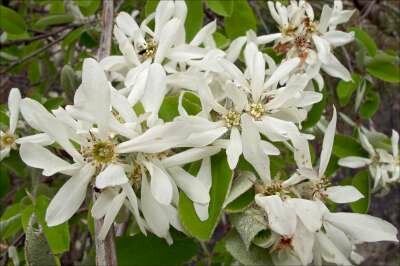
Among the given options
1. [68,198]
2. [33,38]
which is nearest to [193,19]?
[68,198]

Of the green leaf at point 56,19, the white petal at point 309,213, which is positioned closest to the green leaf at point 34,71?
the green leaf at point 56,19

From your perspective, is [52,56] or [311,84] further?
[52,56]

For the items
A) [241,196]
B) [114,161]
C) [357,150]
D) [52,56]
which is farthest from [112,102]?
[52,56]

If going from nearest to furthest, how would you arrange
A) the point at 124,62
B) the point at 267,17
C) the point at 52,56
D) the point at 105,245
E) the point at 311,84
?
the point at 105,245 < the point at 124,62 < the point at 311,84 < the point at 267,17 < the point at 52,56

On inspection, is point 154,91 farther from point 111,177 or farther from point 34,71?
point 34,71

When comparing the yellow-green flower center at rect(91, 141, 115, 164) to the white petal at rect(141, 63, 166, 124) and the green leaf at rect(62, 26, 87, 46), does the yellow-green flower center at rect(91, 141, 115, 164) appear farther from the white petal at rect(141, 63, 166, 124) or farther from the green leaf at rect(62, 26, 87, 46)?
the green leaf at rect(62, 26, 87, 46)

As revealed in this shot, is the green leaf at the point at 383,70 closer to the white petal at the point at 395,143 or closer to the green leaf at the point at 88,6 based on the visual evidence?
the white petal at the point at 395,143

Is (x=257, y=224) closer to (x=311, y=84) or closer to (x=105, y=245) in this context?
(x=105, y=245)
